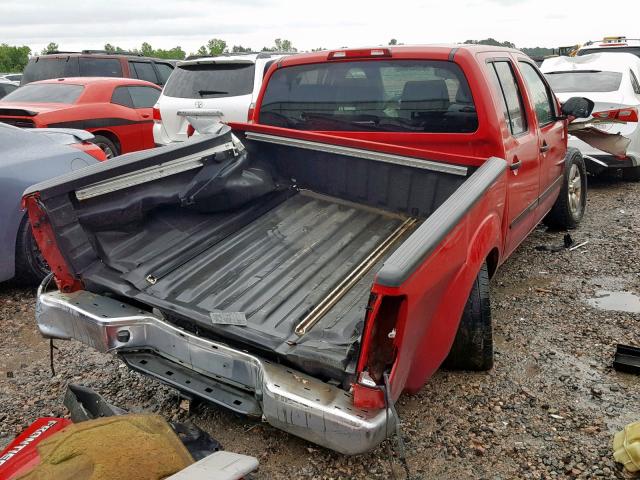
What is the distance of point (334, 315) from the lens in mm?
2934

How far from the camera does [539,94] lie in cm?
487

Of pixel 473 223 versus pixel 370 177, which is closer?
pixel 473 223

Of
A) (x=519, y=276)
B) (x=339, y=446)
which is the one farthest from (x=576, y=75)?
(x=339, y=446)

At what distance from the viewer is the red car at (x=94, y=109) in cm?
774

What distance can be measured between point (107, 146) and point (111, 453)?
7.38m

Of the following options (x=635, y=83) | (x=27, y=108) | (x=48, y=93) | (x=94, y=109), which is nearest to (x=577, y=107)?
(x=635, y=83)

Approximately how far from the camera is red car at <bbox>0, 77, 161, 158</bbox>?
7.74m

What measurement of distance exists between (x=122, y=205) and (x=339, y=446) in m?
1.87

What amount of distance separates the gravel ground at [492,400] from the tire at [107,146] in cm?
414

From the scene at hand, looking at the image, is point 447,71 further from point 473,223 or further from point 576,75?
point 576,75

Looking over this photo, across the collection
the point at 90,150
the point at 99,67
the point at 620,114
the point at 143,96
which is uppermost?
the point at 99,67

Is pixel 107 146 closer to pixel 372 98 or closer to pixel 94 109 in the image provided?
pixel 94 109

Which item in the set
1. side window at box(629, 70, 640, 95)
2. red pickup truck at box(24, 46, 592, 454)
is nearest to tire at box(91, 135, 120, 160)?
red pickup truck at box(24, 46, 592, 454)

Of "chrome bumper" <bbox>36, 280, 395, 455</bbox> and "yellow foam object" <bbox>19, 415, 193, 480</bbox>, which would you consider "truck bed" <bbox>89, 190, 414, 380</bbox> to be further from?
"yellow foam object" <bbox>19, 415, 193, 480</bbox>
